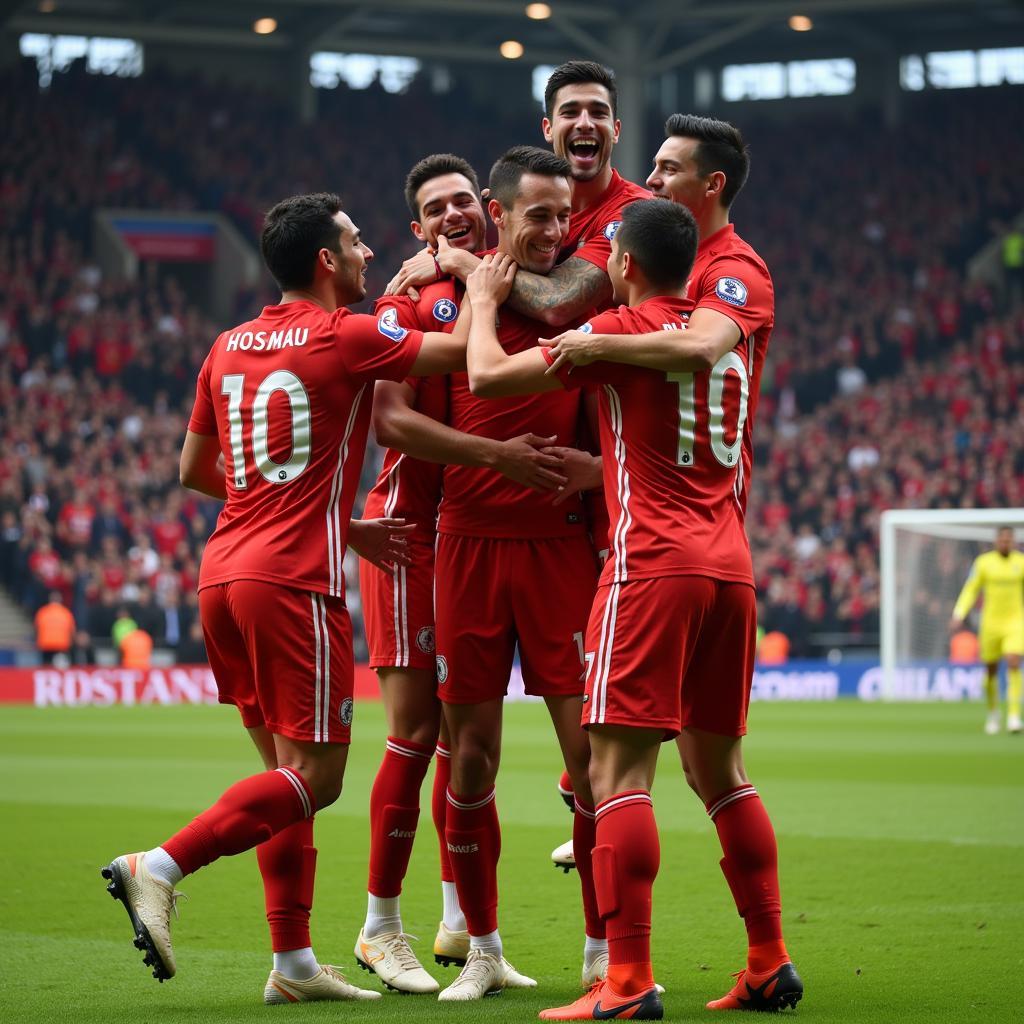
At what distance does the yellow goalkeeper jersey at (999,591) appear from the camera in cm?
1934

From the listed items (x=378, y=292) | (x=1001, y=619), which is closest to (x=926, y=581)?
(x=1001, y=619)

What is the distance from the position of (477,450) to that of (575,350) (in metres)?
0.77

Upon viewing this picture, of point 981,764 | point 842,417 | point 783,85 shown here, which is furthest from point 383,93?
point 981,764

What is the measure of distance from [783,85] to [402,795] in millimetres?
40221

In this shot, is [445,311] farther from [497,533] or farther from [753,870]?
[753,870]

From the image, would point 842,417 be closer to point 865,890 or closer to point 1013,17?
point 1013,17

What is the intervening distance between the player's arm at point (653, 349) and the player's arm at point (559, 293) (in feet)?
1.96

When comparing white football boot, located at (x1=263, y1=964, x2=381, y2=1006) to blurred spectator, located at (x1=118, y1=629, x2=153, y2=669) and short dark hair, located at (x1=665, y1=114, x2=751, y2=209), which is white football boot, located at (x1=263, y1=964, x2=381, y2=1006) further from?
blurred spectator, located at (x1=118, y1=629, x2=153, y2=669)

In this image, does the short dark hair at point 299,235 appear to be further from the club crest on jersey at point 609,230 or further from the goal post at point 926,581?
the goal post at point 926,581

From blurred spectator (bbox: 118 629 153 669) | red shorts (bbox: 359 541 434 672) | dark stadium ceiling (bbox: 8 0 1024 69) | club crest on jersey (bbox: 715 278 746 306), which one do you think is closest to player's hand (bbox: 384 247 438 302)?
red shorts (bbox: 359 541 434 672)

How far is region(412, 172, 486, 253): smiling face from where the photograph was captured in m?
6.49

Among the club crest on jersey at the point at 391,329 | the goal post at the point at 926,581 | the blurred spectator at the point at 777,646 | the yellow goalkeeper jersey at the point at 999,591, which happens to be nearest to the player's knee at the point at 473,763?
the club crest on jersey at the point at 391,329

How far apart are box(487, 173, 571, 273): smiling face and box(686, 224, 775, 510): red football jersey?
479mm

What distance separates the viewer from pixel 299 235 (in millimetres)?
5777
